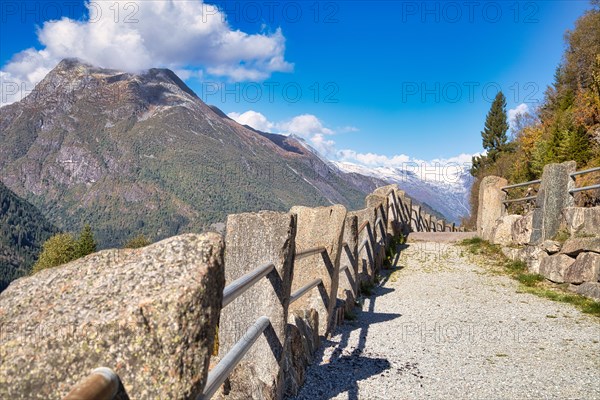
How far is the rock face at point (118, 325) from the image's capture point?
1431mm

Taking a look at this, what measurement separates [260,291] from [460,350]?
3.39 metres

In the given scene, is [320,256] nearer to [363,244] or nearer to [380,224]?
[363,244]

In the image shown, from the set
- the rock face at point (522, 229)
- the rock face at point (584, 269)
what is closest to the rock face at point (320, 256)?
the rock face at point (584, 269)

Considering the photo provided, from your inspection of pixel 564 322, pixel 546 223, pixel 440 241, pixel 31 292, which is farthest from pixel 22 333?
pixel 440 241

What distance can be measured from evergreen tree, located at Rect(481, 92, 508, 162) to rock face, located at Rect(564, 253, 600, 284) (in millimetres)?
57005

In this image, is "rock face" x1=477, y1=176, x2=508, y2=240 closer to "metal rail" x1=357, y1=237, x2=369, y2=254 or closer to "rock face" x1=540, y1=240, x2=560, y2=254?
"rock face" x1=540, y1=240, x2=560, y2=254

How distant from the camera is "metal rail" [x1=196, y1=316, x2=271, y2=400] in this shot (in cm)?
225

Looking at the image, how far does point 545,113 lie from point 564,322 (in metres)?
29.7

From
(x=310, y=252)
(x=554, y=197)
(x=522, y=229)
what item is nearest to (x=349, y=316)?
(x=310, y=252)

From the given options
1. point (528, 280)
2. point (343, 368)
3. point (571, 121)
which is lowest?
point (343, 368)

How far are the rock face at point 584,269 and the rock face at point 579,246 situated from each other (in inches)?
4.0

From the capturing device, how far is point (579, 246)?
8.74m

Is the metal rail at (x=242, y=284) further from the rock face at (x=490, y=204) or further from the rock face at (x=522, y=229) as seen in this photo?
the rock face at (x=490, y=204)

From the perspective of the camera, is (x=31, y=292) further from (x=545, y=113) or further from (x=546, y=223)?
(x=545, y=113)
